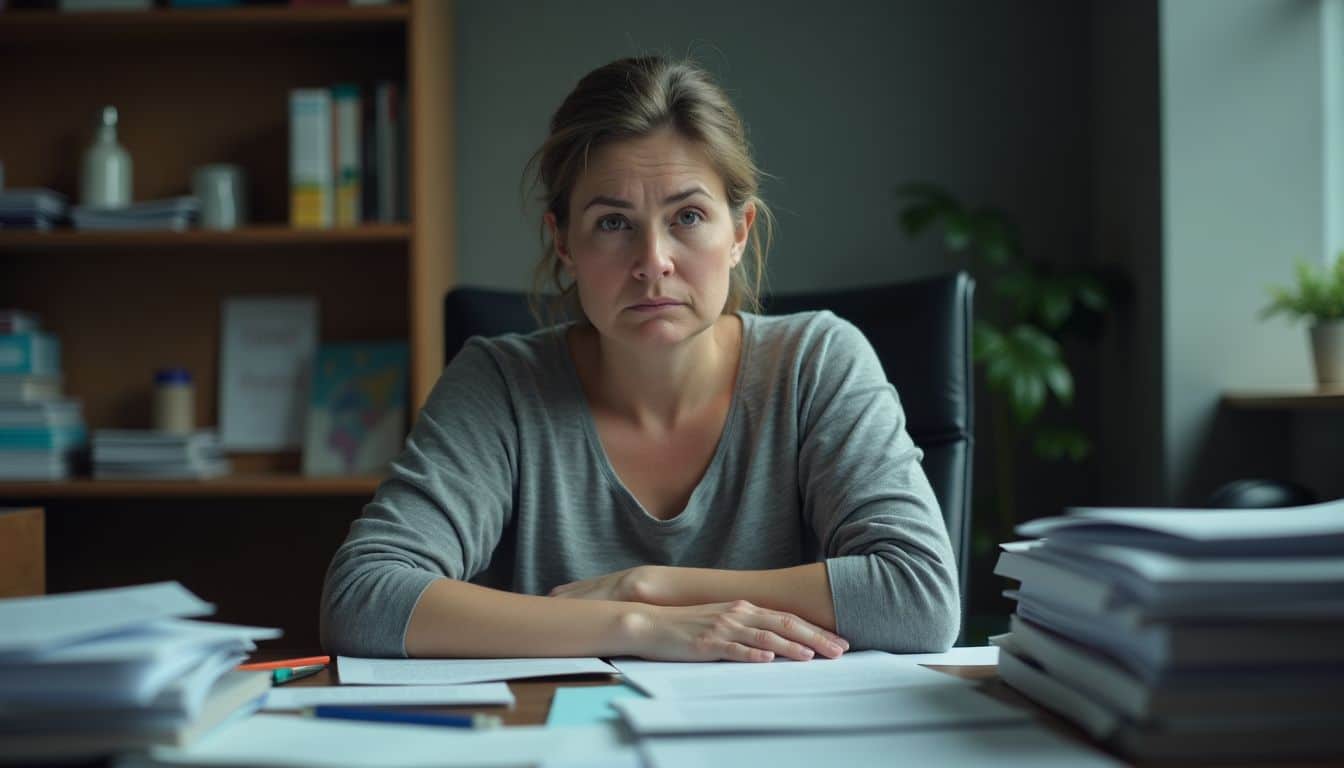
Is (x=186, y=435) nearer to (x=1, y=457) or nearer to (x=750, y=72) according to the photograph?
(x=1, y=457)

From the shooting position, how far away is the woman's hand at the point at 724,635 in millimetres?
988

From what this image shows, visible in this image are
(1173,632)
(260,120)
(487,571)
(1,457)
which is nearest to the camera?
(1173,632)

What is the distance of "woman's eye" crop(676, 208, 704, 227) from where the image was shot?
1361 mm

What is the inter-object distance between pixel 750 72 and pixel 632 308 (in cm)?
168

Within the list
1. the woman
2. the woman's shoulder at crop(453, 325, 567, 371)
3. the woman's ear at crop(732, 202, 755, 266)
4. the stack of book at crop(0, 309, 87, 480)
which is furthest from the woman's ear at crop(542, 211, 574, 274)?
the stack of book at crop(0, 309, 87, 480)

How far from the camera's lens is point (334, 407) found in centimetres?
265

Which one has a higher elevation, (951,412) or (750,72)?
(750,72)

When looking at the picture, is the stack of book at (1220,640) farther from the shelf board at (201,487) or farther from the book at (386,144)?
the book at (386,144)

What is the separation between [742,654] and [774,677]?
0.11m

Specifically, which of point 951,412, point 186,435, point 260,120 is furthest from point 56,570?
point 951,412

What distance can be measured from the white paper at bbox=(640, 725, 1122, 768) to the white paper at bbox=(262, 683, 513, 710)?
0.18 m

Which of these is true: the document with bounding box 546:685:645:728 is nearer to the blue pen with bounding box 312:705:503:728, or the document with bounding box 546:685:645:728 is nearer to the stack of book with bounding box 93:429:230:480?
the blue pen with bounding box 312:705:503:728

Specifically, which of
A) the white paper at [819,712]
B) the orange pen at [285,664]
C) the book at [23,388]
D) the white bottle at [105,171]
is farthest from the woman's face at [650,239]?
the book at [23,388]

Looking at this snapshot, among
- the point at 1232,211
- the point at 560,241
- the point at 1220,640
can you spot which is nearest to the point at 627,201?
the point at 560,241
